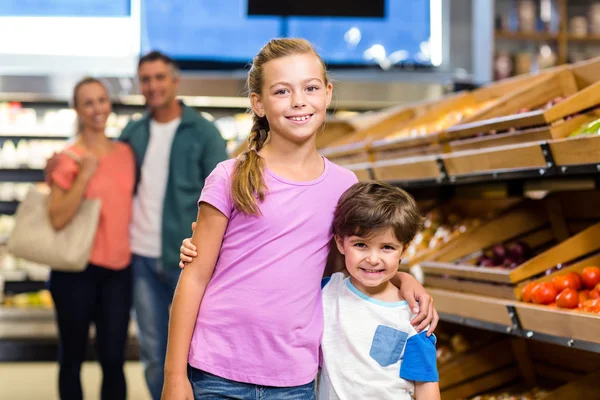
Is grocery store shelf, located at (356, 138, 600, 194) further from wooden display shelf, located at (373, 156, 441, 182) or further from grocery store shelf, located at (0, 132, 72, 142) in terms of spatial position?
grocery store shelf, located at (0, 132, 72, 142)

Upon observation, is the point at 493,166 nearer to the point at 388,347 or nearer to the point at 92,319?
the point at 388,347

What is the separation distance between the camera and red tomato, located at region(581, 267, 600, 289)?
3.01 meters

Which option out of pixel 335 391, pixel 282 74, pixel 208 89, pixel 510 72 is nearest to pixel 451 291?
pixel 335 391

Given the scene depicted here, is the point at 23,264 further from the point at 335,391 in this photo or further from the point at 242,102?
the point at 335,391

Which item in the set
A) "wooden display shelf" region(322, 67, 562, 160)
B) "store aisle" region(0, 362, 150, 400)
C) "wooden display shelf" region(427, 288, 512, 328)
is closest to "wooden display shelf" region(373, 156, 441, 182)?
"wooden display shelf" region(322, 67, 562, 160)

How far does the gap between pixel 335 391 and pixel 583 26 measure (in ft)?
24.8

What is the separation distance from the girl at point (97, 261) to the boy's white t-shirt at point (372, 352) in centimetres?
220

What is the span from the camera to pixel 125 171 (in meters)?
4.26

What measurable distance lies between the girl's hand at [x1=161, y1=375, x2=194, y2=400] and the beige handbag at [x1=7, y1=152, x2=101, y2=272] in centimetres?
212

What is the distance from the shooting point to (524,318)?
3002mm

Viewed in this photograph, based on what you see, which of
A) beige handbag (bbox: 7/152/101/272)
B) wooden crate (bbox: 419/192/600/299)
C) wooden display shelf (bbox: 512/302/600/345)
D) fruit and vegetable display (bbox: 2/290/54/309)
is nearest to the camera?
wooden display shelf (bbox: 512/302/600/345)

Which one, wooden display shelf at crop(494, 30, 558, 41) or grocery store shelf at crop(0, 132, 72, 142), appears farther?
wooden display shelf at crop(494, 30, 558, 41)

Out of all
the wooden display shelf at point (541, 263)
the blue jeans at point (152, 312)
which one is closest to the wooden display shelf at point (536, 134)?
the wooden display shelf at point (541, 263)

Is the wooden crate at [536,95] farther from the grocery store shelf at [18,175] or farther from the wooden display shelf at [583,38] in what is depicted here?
the wooden display shelf at [583,38]
